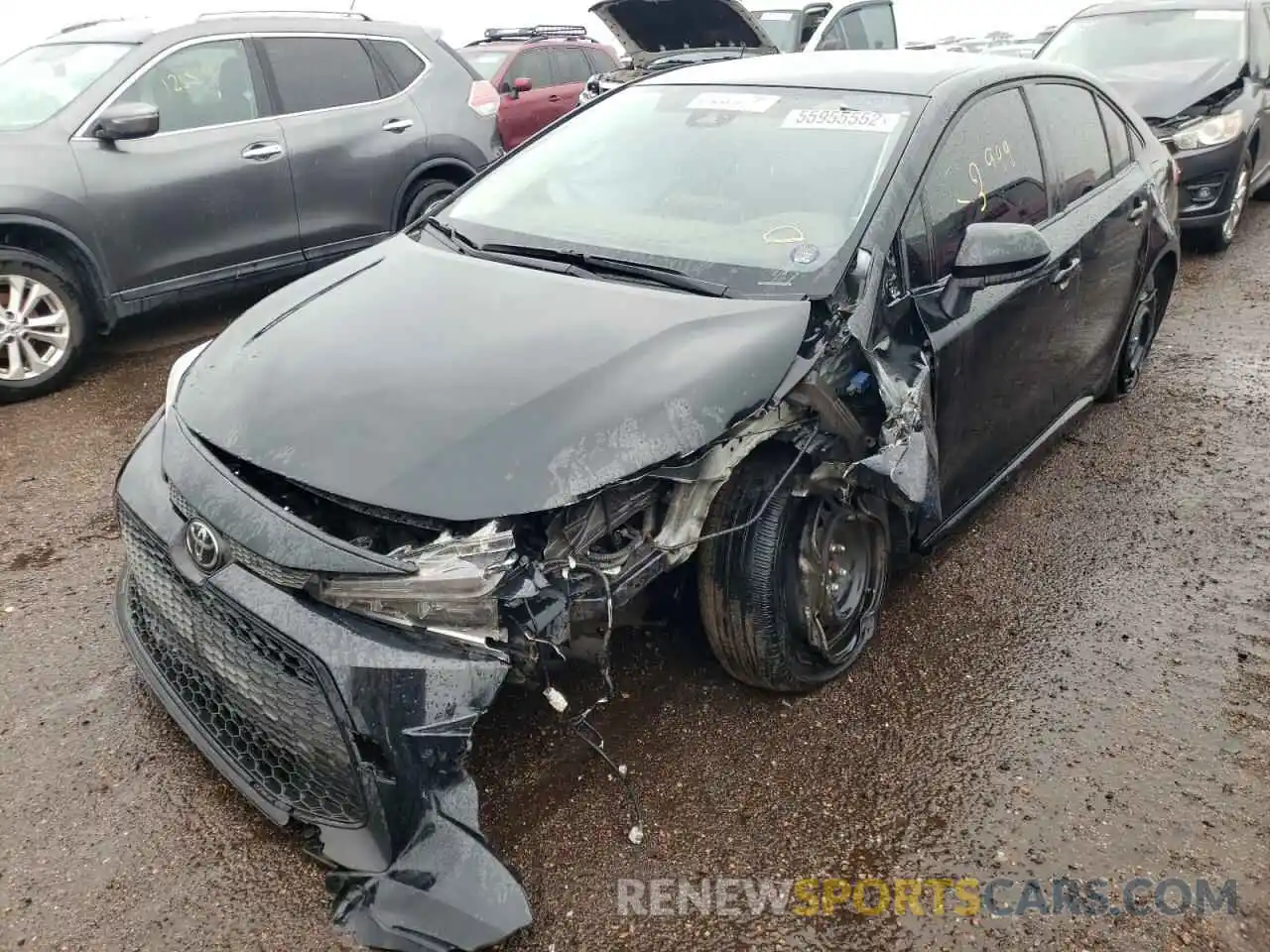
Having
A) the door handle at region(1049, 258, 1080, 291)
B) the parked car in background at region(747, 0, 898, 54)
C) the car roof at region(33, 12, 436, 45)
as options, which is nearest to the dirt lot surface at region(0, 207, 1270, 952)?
the door handle at region(1049, 258, 1080, 291)

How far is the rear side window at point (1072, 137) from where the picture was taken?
11.3 ft

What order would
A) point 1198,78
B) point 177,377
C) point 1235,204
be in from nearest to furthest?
point 177,377
point 1198,78
point 1235,204

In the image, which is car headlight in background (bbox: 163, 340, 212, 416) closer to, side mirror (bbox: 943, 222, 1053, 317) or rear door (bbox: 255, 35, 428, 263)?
side mirror (bbox: 943, 222, 1053, 317)

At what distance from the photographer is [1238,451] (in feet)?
13.7

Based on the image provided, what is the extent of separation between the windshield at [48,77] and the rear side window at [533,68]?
5.02 meters

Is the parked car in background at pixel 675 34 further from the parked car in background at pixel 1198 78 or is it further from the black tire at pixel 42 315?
the black tire at pixel 42 315

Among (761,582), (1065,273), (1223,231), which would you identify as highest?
(1065,273)

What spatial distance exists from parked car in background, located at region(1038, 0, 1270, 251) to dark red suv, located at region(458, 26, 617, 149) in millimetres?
4513

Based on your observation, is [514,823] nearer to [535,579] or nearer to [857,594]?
[535,579]

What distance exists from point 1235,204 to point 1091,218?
4535mm

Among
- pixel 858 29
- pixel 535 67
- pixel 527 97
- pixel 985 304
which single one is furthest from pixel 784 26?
pixel 985 304

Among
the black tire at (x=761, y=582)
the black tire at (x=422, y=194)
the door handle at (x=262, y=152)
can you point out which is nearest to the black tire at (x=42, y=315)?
the door handle at (x=262, y=152)

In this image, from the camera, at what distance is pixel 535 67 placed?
9.77m

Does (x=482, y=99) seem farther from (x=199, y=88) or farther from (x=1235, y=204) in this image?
(x=1235, y=204)
